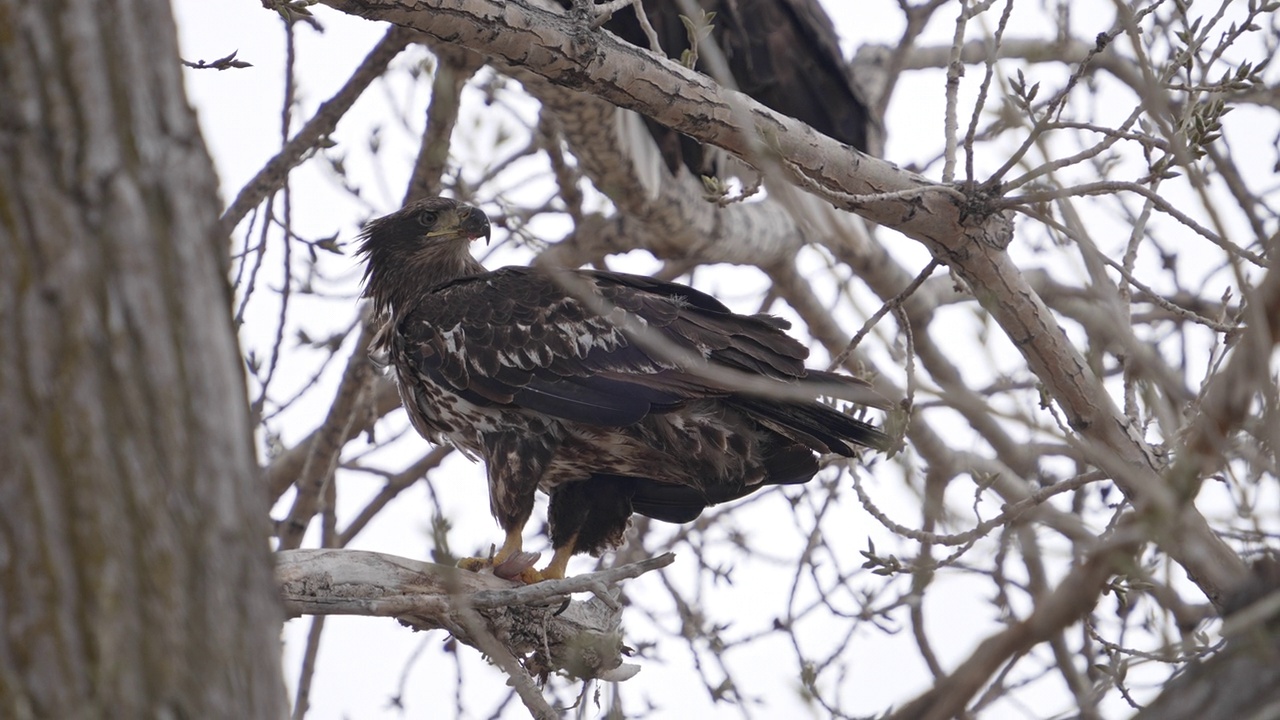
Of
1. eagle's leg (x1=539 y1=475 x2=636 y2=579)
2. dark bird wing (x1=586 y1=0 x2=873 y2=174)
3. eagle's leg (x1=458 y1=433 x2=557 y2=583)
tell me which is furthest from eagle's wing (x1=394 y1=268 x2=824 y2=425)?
dark bird wing (x1=586 y1=0 x2=873 y2=174)

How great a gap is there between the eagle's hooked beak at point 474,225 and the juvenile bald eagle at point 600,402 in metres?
0.26

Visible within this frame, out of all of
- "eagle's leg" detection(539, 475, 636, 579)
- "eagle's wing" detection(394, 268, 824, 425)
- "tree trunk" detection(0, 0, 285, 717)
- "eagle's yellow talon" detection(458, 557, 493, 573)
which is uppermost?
"eagle's wing" detection(394, 268, 824, 425)

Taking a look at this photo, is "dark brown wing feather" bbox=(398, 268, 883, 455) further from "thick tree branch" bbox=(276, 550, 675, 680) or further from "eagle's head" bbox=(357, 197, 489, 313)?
"thick tree branch" bbox=(276, 550, 675, 680)

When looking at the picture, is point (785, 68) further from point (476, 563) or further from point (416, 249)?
point (476, 563)

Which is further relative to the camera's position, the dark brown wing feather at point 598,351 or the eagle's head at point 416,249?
the eagle's head at point 416,249

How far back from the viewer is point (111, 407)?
163 cm

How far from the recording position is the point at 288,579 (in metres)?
3.87

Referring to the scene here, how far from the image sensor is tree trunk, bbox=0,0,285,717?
1588mm

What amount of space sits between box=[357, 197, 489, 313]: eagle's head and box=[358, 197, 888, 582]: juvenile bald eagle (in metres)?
0.33

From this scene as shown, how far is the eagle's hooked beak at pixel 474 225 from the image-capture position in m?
5.35

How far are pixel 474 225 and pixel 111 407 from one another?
12.4 feet

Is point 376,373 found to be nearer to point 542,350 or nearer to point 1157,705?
point 542,350

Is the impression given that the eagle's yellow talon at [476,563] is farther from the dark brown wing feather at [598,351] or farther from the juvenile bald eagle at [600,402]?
the dark brown wing feather at [598,351]

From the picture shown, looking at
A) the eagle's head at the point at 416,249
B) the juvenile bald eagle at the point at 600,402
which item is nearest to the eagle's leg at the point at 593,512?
the juvenile bald eagle at the point at 600,402
